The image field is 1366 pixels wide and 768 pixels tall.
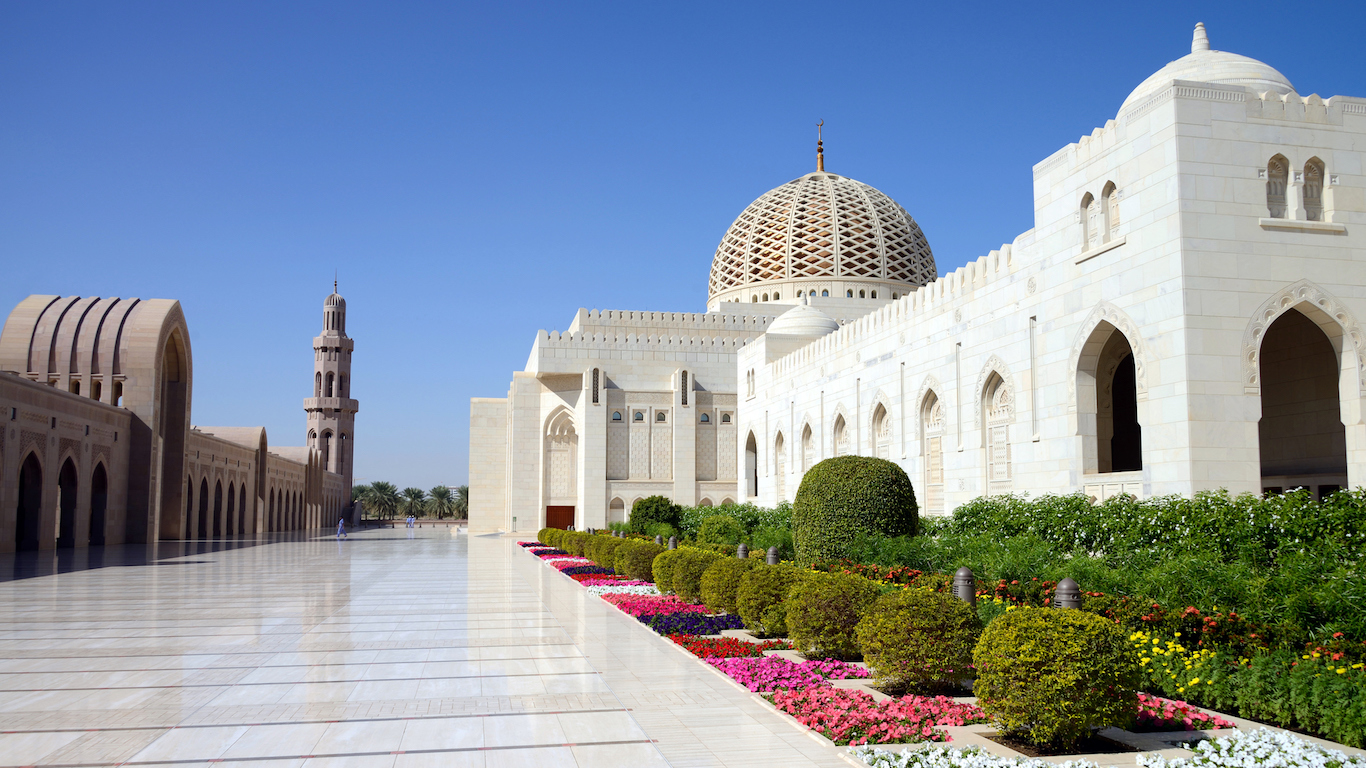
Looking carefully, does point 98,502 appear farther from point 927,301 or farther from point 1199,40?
point 1199,40

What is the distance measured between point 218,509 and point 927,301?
27223 mm

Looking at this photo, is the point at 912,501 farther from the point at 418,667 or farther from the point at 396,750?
the point at 396,750

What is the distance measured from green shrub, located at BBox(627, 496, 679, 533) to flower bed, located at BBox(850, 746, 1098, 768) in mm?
19477

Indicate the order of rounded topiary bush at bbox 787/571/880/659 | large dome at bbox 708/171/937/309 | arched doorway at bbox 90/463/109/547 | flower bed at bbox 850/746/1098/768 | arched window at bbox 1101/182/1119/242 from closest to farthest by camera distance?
flower bed at bbox 850/746/1098/768, rounded topiary bush at bbox 787/571/880/659, arched window at bbox 1101/182/1119/242, arched doorway at bbox 90/463/109/547, large dome at bbox 708/171/937/309

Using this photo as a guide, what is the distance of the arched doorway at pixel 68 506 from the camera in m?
22.4

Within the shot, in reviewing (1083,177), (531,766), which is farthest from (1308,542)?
(531,766)

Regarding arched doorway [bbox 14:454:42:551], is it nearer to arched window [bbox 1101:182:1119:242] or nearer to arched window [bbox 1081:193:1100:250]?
arched window [bbox 1081:193:1100:250]

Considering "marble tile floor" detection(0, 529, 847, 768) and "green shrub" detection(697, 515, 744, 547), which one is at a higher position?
"green shrub" detection(697, 515, 744, 547)

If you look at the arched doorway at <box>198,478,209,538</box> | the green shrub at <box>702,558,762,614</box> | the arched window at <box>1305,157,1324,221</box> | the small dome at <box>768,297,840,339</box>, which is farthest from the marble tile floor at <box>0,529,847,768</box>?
the arched doorway at <box>198,478,209,538</box>

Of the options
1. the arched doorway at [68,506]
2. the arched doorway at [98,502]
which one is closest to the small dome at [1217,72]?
the arched doorway at [68,506]

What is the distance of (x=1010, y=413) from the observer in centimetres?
1591

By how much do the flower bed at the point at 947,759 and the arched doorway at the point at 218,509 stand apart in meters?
33.0

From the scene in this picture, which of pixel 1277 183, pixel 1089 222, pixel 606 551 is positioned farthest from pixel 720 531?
pixel 1277 183

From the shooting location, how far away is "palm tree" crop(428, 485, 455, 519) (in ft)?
228
